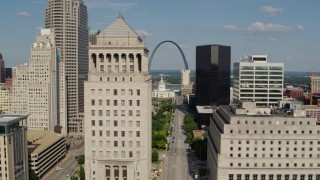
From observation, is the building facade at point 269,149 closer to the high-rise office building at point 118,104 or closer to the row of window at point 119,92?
the high-rise office building at point 118,104

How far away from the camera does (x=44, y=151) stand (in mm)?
162250

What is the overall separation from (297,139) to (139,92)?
6811cm

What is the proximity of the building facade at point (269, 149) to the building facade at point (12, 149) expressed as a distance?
6783 cm

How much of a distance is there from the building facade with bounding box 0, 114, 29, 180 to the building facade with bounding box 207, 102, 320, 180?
2670 inches

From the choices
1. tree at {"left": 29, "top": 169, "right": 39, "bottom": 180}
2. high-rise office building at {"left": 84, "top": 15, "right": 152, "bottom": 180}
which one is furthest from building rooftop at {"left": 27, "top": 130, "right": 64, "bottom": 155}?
high-rise office building at {"left": 84, "top": 15, "right": 152, "bottom": 180}

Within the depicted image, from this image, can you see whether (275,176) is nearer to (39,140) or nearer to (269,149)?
(269,149)

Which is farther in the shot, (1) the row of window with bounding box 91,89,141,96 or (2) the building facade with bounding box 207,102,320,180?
(2) the building facade with bounding box 207,102,320,180

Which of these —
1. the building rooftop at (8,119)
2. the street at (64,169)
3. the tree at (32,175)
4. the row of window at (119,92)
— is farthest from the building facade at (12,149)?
the row of window at (119,92)

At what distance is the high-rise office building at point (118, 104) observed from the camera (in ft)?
277

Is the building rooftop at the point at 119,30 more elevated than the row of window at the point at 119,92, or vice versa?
the building rooftop at the point at 119,30

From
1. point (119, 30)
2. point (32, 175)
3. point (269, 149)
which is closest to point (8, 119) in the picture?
point (32, 175)

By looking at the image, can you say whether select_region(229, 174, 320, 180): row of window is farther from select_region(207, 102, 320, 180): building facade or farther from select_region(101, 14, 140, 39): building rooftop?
select_region(101, 14, 140, 39): building rooftop

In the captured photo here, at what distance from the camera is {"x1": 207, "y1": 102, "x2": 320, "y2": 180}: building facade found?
126250mm

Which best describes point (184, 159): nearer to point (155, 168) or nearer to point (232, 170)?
point (155, 168)
